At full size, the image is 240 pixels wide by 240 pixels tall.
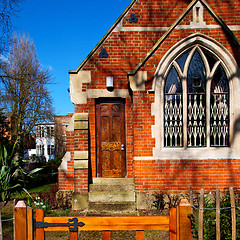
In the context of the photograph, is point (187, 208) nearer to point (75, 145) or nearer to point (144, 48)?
point (75, 145)

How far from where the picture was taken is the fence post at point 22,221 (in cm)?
262

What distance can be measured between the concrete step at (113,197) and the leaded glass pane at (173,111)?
182 cm

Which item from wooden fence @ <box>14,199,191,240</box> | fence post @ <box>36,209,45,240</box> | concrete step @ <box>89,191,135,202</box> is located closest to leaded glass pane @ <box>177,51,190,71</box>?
concrete step @ <box>89,191,135,202</box>

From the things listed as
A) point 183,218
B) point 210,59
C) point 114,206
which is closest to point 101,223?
point 183,218

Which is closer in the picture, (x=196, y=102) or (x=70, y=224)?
(x=70, y=224)

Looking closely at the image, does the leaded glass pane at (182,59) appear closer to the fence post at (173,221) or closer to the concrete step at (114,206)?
the concrete step at (114,206)

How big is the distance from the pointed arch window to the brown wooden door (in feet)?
4.83

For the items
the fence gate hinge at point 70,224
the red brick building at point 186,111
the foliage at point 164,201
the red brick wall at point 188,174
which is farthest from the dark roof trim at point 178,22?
the fence gate hinge at point 70,224

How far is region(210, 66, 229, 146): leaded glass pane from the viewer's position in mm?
6328

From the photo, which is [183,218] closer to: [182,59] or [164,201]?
[164,201]

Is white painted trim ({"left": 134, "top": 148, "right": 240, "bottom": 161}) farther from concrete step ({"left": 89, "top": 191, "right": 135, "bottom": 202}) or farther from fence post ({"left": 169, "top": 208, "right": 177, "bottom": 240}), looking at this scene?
fence post ({"left": 169, "top": 208, "right": 177, "bottom": 240})

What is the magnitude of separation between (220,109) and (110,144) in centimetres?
348

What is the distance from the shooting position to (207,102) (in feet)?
20.6

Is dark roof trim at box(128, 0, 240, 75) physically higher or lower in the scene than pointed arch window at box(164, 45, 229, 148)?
higher
